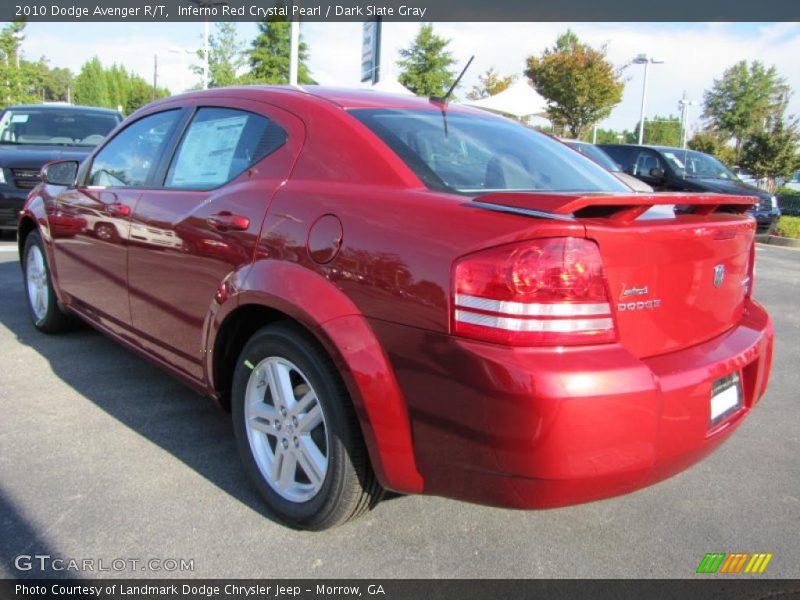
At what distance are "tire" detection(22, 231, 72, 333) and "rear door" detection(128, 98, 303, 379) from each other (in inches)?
60.5

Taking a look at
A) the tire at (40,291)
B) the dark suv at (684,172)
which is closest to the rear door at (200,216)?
the tire at (40,291)

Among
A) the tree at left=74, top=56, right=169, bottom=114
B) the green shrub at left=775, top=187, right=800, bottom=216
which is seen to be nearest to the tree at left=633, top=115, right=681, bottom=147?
the green shrub at left=775, top=187, right=800, bottom=216

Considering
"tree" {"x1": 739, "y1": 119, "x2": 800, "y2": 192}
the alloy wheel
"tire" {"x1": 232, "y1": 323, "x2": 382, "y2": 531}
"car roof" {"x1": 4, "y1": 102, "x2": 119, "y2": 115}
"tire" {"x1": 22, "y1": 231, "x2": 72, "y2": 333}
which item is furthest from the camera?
"tree" {"x1": 739, "y1": 119, "x2": 800, "y2": 192}

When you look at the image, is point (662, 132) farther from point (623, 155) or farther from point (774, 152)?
point (623, 155)

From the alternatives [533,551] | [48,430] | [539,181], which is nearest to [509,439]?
[533,551]

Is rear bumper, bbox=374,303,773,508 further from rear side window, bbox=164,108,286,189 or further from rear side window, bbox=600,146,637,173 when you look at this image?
rear side window, bbox=600,146,637,173

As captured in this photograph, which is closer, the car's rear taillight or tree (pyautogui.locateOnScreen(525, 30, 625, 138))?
the car's rear taillight

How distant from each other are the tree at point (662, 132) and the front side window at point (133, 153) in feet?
191

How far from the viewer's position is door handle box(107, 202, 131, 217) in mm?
3344

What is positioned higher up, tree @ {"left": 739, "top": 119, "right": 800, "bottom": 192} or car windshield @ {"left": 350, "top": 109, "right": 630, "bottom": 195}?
tree @ {"left": 739, "top": 119, "right": 800, "bottom": 192}

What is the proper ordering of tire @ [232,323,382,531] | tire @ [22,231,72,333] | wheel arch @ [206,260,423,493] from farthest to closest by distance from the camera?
1. tire @ [22,231,72,333]
2. tire @ [232,323,382,531]
3. wheel arch @ [206,260,423,493]

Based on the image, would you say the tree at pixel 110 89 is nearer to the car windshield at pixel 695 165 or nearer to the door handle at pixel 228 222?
the car windshield at pixel 695 165

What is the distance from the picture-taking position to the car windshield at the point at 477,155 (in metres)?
2.41

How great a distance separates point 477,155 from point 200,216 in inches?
45.8
